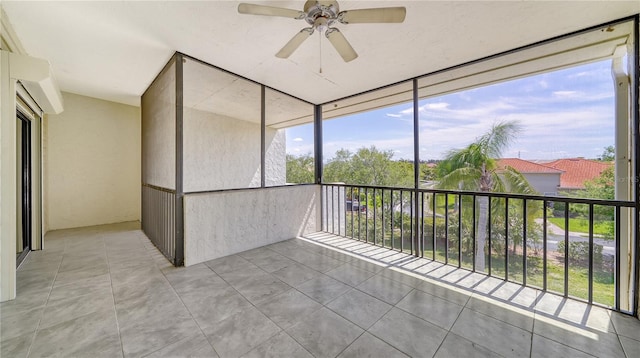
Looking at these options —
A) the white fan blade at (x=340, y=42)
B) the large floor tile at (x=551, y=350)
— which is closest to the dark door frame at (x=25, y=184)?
the white fan blade at (x=340, y=42)

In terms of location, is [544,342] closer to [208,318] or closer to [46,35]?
[208,318]

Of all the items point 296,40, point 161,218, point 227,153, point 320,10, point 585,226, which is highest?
point 320,10

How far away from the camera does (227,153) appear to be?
4.21 metres

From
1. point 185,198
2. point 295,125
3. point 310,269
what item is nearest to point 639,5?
point 310,269

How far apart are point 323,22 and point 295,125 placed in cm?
275

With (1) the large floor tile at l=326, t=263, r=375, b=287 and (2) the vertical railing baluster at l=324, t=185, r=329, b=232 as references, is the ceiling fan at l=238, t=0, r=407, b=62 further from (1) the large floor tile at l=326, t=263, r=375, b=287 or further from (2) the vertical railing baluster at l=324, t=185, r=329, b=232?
(2) the vertical railing baluster at l=324, t=185, r=329, b=232

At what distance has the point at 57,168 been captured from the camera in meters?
4.53

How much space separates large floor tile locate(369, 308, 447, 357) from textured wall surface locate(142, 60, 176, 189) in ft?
9.37

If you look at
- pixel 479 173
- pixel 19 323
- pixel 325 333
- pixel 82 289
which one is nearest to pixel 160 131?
pixel 82 289

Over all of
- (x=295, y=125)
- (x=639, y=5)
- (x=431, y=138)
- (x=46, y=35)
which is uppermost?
(x=46, y=35)

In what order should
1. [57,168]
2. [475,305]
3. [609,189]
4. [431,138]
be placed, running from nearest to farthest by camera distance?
[475,305], [609,189], [431,138], [57,168]

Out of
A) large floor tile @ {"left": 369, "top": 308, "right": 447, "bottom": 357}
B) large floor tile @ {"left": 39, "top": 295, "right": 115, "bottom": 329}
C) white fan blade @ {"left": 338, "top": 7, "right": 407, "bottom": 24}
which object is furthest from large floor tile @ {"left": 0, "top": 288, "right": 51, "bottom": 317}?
white fan blade @ {"left": 338, "top": 7, "right": 407, "bottom": 24}

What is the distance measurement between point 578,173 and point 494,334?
2.49m

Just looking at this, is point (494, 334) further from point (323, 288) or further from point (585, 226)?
point (585, 226)
